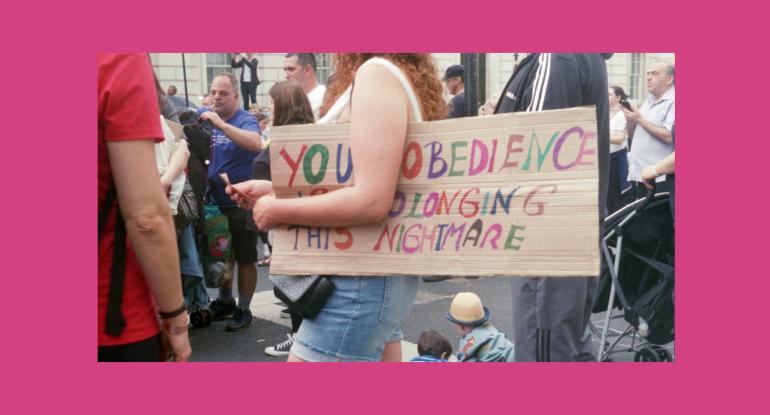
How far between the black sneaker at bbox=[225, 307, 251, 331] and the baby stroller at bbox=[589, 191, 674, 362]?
2.54 meters

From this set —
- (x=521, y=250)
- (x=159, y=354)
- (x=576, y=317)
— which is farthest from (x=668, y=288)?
(x=159, y=354)

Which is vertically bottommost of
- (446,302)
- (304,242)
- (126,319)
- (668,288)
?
(446,302)

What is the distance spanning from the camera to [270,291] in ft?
21.2

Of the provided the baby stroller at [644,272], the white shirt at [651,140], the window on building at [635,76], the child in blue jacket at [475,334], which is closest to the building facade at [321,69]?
the window on building at [635,76]

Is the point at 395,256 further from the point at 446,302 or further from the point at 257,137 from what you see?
the point at 446,302

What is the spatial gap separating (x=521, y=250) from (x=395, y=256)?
1.24 feet

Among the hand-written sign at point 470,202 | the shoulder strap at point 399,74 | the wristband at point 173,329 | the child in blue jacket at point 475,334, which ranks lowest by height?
the child in blue jacket at point 475,334

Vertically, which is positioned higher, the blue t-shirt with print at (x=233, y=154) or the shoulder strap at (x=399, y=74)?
the shoulder strap at (x=399, y=74)

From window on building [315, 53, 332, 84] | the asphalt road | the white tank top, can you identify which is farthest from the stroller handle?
the white tank top

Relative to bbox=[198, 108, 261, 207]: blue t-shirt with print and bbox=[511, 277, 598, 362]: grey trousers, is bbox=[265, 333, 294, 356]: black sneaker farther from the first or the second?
bbox=[511, 277, 598, 362]: grey trousers

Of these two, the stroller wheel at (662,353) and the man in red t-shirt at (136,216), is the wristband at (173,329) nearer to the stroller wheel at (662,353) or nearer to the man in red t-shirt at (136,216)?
the man in red t-shirt at (136,216)

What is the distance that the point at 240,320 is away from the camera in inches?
210

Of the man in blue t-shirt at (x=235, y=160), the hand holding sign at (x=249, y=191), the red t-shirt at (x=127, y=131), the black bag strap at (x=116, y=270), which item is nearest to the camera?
the red t-shirt at (x=127, y=131)

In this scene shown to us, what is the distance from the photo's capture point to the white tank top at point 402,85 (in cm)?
200
